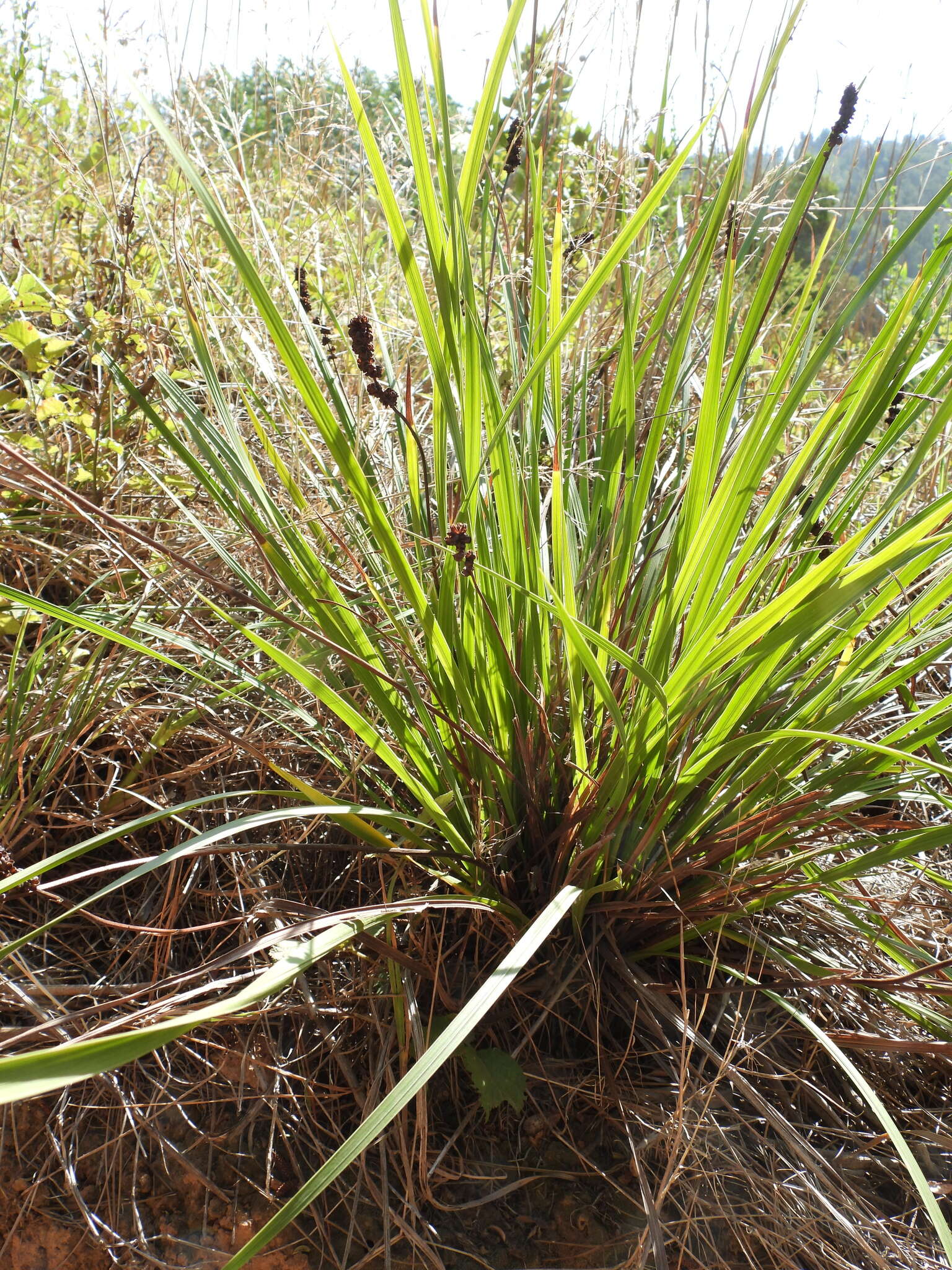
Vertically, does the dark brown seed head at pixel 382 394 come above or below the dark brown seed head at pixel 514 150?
below

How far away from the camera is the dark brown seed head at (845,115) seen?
31.6 inches

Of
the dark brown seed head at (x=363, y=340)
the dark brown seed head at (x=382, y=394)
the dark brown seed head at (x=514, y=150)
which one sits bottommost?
the dark brown seed head at (x=382, y=394)

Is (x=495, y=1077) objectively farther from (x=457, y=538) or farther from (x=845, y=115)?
(x=845, y=115)

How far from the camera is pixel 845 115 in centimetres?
81

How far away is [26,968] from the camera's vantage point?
2.83ft

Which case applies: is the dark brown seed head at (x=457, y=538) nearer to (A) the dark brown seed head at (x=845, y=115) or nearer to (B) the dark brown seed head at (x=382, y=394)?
(B) the dark brown seed head at (x=382, y=394)

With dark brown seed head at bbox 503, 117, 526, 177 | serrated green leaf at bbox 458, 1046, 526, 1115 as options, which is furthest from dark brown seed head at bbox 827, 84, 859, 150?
serrated green leaf at bbox 458, 1046, 526, 1115

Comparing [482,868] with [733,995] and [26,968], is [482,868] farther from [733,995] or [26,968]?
[26,968]

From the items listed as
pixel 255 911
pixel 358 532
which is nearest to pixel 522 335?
pixel 358 532

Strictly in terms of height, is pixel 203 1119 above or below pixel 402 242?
below

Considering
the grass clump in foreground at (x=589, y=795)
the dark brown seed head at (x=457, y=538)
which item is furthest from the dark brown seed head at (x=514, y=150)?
the dark brown seed head at (x=457, y=538)

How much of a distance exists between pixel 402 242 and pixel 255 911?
0.58 m

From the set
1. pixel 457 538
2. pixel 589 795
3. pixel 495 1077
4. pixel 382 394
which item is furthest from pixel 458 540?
pixel 495 1077

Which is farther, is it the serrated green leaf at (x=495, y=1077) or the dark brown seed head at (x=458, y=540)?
the serrated green leaf at (x=495, y=1077)
